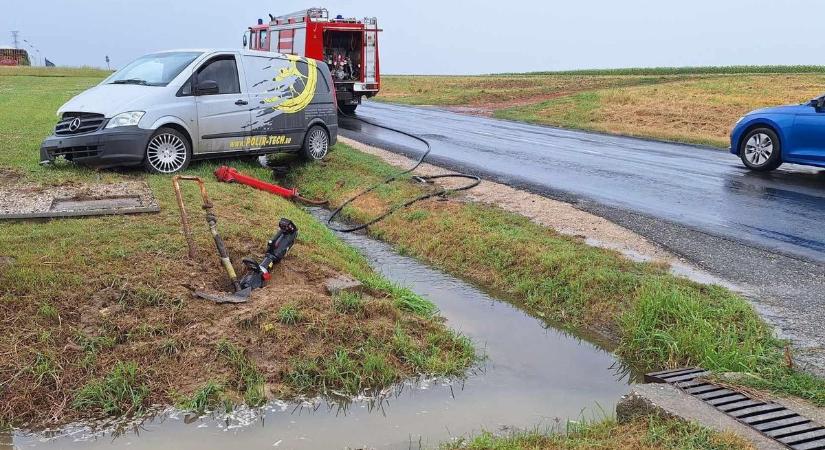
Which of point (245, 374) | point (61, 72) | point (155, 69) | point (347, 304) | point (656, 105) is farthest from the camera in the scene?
point (61, 72)

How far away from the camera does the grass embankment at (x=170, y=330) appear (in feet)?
14.7

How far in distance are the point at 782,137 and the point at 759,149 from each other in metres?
0.51

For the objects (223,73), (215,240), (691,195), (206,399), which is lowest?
(206,399)

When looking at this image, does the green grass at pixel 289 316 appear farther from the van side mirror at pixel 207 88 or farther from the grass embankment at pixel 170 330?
the van side mirror at pixel 207 88

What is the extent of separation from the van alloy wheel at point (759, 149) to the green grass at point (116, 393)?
11.2 meters

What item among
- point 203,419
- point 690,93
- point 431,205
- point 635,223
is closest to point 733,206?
point 635,223

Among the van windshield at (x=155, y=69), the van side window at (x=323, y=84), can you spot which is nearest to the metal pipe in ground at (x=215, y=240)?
the van windshield at (x=155, y=69)

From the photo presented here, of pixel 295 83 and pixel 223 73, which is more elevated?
pixel 223 73

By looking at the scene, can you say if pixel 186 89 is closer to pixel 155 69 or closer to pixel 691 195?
pixel 155 69

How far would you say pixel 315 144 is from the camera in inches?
487

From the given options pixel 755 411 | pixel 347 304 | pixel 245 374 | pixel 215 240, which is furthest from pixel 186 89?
pixel 755 411

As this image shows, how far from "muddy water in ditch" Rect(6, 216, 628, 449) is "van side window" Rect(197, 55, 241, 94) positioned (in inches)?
248

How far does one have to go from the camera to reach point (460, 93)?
37719mm

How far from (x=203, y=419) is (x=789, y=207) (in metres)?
8.09
